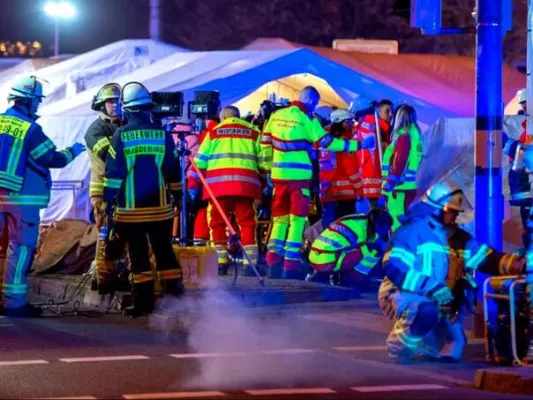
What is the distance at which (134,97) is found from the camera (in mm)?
13344

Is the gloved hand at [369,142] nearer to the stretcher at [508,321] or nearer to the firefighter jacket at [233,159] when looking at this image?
the firefighter jacket at [233,159]

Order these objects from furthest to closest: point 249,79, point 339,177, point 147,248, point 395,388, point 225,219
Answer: point 249,79 → point 339,177 → point 225,219 → point 147,248 → point 395,388

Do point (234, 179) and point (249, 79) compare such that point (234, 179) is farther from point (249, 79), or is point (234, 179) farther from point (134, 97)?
point (249, 79)

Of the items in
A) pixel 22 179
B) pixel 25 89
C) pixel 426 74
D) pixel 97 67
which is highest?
pixel 97 67

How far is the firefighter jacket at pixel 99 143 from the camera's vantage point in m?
14.3

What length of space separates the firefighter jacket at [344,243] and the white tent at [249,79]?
12.6 ft

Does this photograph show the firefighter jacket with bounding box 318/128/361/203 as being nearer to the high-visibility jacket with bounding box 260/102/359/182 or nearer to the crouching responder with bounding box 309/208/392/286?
the high-visibility jacket with bounding box 260/102/359/182

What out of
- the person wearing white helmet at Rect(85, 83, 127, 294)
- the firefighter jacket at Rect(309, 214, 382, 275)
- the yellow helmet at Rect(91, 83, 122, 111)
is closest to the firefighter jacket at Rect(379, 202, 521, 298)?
the person wearing white helmet at Rect(85, 83, 127, 294)

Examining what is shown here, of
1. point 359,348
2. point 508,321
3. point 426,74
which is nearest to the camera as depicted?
point 508,321

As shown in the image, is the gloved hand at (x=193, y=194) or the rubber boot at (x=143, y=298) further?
the gloved hand at (x=193, y=194)

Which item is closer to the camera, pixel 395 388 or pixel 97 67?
pixel 395 388

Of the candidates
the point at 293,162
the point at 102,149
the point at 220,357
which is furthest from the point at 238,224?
the point at 220,357

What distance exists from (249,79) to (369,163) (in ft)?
9.85

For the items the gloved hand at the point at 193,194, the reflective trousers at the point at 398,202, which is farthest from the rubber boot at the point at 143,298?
the reflective trousers at the point at 398,202
